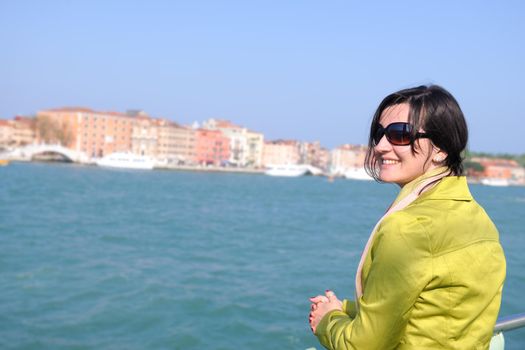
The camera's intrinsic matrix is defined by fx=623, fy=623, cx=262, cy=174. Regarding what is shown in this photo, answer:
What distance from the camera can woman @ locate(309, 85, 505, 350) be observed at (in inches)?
36.7

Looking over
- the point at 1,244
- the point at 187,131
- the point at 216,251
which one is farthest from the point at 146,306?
the point at 187,131

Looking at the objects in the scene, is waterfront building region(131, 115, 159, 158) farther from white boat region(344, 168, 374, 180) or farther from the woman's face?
the woman's face

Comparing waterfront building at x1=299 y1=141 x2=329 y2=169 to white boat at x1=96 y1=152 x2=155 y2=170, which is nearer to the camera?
white boat at x1=96 y1=152 x2=155 y2=170

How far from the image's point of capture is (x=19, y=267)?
9727mm

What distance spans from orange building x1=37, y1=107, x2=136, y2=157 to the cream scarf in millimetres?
78378

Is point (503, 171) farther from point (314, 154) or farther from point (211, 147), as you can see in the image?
point (211, 147)

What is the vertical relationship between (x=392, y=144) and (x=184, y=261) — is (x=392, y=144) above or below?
above

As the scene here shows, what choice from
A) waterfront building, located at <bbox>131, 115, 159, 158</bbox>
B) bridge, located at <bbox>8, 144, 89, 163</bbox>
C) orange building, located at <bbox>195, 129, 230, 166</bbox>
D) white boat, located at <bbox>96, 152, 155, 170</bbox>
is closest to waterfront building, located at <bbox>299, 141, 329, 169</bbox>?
orange building, located at <bbox>195, 129, 230, 166</bbox>

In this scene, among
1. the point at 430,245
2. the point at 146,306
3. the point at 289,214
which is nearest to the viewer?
the point at 430,245

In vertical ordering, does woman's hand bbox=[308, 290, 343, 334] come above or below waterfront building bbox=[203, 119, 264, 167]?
below

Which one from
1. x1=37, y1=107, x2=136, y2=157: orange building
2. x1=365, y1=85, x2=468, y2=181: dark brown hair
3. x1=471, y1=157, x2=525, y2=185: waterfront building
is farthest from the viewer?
x1=471, y1=157, x2=525, y2=185: waterfront building

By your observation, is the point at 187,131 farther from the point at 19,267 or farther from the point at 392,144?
the point at 392,144

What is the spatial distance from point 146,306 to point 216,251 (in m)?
4.98

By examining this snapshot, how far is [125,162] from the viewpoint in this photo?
71375 mm
